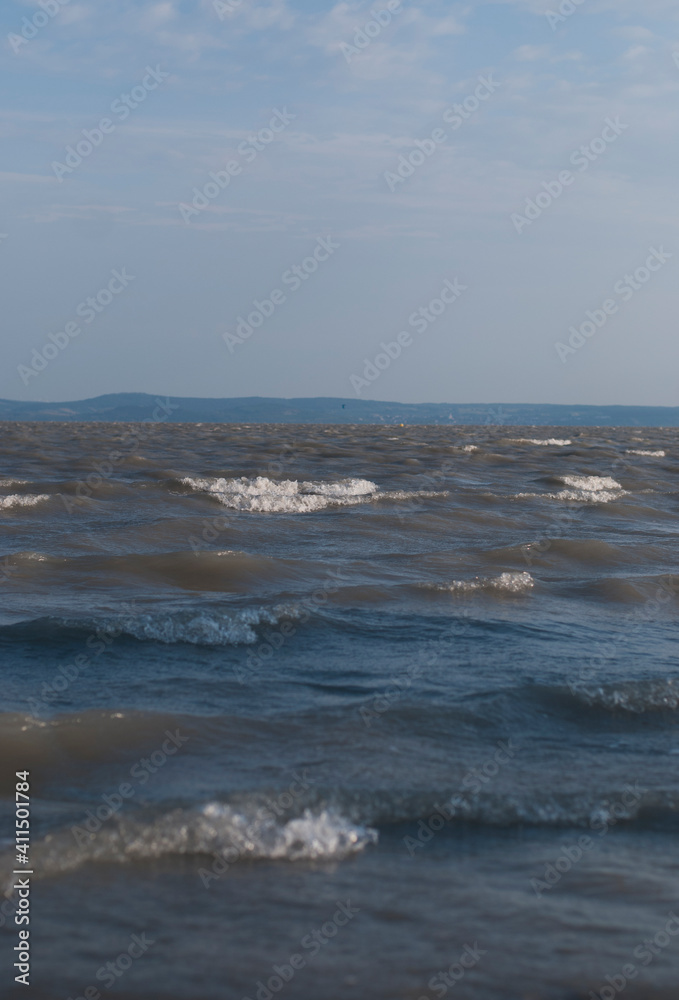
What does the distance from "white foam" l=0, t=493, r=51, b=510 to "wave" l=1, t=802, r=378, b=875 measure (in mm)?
10068

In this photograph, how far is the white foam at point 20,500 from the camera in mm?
13289

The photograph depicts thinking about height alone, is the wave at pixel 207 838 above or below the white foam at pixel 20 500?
below

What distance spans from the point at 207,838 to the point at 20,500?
10846 mm

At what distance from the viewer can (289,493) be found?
16344 mm

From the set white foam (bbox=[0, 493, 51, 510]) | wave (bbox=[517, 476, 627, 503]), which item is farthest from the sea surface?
wave (bbox=[517, 476, 627, 503])

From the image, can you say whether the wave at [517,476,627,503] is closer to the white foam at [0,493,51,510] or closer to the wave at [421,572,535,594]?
the wave at [421,572,535,594]

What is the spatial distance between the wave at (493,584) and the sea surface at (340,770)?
0.04m

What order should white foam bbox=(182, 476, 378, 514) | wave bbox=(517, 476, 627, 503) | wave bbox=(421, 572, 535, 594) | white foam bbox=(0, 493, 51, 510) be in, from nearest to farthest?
1. wave bbox=(421, 572, 535, 594)
2. white foam bbox=(0, 493, 51, 510)
3. white foam bbox=(182, 476, 378, 514)
4. wave bbox=(517, 476, 627, 503)

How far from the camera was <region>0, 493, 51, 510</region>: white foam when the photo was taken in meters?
13.3

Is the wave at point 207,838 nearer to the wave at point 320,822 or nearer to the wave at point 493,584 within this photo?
the wave at point 320,822

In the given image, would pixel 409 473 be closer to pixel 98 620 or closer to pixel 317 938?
pixel 98 620

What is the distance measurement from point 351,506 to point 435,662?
826 centimetres

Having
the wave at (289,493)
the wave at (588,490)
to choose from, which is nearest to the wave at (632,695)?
the wave at (289,493)

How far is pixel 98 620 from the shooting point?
7047mm
